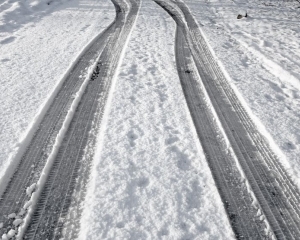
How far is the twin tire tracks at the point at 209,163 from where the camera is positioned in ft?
9.25

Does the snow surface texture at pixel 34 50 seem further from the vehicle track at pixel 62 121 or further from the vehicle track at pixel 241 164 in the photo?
the vehicle track at pixel 241 164

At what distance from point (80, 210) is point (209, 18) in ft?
30.8

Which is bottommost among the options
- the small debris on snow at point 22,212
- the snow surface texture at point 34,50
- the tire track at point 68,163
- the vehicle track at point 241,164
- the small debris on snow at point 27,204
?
the vehicle track at point 241,164

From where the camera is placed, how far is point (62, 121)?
4.31 metres

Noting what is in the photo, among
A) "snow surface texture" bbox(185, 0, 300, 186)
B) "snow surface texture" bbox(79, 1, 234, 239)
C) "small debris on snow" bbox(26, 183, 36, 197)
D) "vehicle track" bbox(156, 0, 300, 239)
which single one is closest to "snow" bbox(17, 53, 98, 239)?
"small debris on snow" bbox(26, 183, 36, 197)

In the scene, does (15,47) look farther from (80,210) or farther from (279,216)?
(279,216)

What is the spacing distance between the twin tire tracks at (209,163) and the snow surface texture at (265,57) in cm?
27

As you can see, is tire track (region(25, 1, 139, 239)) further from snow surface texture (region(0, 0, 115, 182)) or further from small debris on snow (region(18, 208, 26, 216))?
snow surface texture (region(0, 0, 115, 182))

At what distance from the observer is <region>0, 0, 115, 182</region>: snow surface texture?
423 centimetres

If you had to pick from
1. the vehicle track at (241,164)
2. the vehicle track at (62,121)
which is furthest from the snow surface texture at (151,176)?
the vehicle track at (62,121)

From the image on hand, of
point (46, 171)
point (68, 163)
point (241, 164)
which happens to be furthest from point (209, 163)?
point (46, 171)

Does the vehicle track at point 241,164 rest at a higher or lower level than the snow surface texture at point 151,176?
lower

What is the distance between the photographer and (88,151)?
3.72 m

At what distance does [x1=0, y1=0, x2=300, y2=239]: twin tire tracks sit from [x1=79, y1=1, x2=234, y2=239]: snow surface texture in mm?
161
